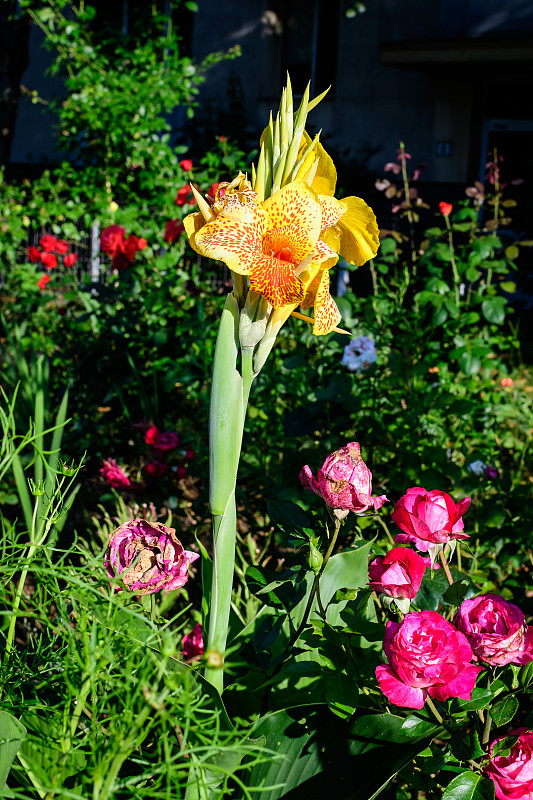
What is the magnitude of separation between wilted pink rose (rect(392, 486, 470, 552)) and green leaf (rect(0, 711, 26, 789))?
59cm

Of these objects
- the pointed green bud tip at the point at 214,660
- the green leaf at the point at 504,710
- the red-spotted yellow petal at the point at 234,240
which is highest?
the red-spotted yellow petal at the point at 234,240

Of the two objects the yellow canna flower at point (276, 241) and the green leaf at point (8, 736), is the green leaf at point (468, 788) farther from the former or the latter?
the yellow canna flower at point (276, 241)

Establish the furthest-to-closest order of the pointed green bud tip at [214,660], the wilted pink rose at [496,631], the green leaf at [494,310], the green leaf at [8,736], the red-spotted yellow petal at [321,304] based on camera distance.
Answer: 1. the green leaf at [494,310]
2. the red-spotted yellow petal at [321,304]
3. the wilted pink rose at [496,631]
4. the green leaf at [8,736]
5. the pointed green bud tip at [214,660]

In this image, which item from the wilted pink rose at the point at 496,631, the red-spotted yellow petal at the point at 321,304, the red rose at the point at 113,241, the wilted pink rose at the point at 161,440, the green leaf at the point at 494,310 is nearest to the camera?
the wilted pink rose at the point at 496,631

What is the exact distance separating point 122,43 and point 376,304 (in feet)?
19.3

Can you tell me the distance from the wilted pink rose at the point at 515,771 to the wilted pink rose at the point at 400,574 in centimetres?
27

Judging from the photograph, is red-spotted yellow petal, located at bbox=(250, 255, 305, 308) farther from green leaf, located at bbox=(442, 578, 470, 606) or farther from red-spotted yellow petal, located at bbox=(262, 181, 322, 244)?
green leaf, located at bbox=(442, 578, 470, 606)

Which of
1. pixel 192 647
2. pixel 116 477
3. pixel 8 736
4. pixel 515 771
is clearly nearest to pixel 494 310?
pixel 116 477

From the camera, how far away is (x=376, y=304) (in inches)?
129

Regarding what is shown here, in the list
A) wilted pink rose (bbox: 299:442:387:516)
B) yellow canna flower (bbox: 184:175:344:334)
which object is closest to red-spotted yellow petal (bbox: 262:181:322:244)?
yellow canna flower (bbox: 184:175:344:334)

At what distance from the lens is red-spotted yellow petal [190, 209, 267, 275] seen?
3.40ft

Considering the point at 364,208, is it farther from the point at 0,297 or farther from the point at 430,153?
the point at 430,153

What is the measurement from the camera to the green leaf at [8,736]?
86cm

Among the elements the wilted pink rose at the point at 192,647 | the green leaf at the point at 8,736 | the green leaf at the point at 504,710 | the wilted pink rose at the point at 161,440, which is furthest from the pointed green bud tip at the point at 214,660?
the wilted pink rose at the point at 161,440
